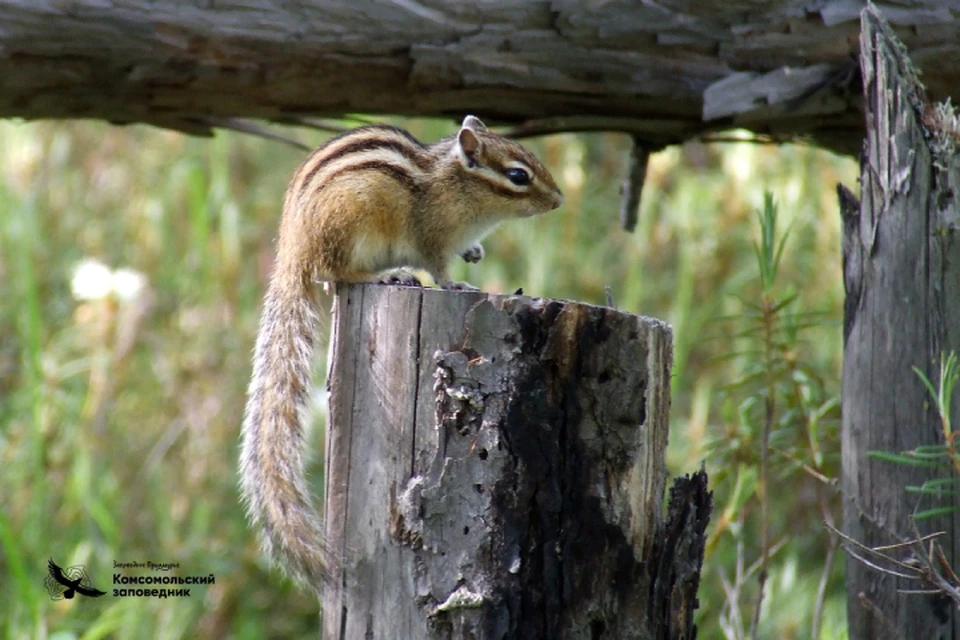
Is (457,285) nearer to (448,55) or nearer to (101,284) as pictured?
(448,55)

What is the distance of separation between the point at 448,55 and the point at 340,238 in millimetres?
548

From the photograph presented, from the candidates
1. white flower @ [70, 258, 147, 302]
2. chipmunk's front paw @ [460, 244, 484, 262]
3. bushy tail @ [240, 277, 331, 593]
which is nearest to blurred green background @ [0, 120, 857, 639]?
white flower @ [70, 258, 147, 302]

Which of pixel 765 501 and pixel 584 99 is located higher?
pixel 584 99

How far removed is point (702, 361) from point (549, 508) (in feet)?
10.7

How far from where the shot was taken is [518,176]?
2.72 m

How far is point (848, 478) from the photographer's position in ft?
7.75

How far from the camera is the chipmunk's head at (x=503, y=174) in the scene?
2.63 m

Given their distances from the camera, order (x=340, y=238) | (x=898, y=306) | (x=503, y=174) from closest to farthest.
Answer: (x=898, y=306)
(x=340, y=238)
(x=503, y=174)

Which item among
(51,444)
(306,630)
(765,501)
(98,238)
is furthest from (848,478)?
(98,238)

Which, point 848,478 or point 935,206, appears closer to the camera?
point 935,206

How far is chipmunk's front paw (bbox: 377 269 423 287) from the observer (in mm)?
2324

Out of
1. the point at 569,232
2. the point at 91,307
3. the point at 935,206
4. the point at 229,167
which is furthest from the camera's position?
the point at 229,167

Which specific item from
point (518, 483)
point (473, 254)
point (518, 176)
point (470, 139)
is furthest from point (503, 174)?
point (518, 483)

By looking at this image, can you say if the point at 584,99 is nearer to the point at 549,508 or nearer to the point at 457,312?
the point at 457,312
